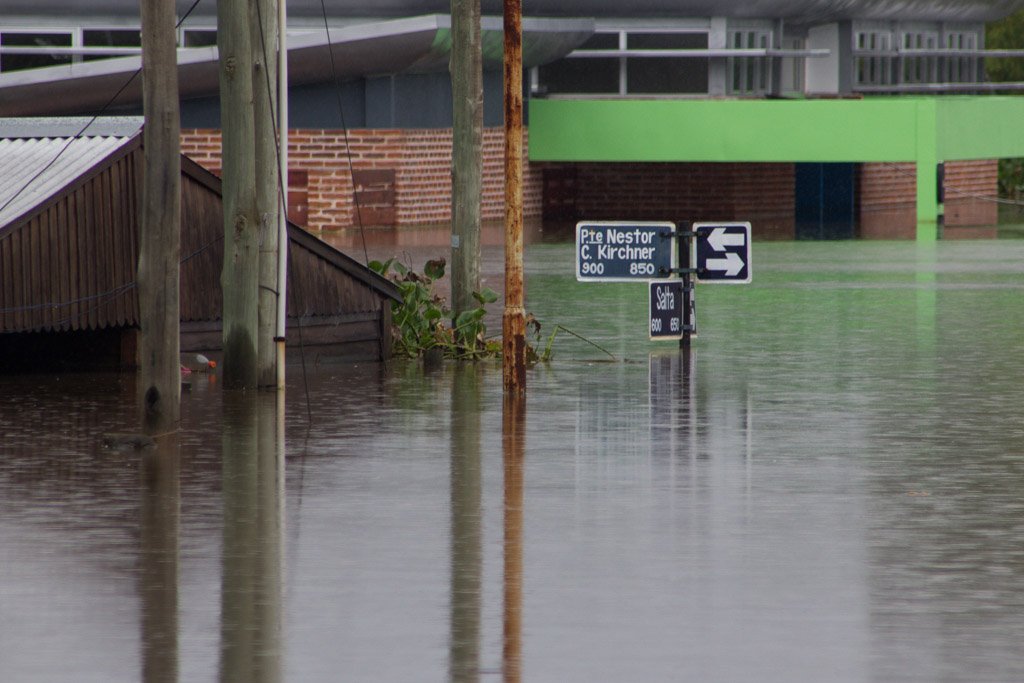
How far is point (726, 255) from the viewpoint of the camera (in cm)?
1895

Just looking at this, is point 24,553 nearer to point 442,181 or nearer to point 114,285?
point 114,285

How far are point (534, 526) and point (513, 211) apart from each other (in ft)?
18.1

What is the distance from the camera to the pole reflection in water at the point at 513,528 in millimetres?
7793

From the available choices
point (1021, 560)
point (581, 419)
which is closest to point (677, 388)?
point (581, 419)

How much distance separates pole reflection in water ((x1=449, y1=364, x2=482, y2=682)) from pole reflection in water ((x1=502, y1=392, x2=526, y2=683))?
0.12 metres

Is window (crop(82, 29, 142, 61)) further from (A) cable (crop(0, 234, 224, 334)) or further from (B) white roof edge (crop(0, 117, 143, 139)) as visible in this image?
(A) cable (crop(0, 234, 224, 334))

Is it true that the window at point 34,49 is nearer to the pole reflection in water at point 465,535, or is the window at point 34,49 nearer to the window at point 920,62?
the window at point 920,62

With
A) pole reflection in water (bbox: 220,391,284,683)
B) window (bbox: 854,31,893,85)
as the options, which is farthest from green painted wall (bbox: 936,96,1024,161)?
pole reflection in water (bbox: 220,391,284,683)

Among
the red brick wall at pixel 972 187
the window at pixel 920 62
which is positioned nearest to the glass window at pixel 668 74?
the red brick wall at pixel 972 187

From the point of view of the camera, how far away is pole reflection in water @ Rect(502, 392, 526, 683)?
7.79 metres

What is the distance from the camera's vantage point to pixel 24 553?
9.62 metres

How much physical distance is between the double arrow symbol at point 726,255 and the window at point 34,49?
893 inches

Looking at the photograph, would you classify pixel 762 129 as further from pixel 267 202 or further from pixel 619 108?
pixel 267 202

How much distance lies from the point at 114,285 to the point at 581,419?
4121mm
